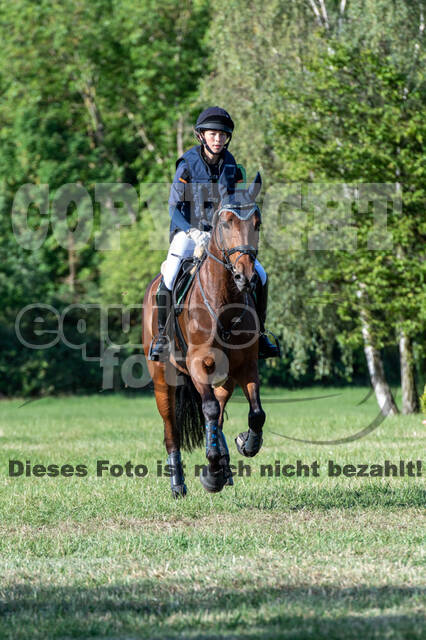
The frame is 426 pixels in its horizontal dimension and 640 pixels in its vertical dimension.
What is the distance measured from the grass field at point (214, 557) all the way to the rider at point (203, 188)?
1.87 meters

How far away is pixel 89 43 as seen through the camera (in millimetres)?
42625

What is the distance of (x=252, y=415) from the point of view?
857 cm

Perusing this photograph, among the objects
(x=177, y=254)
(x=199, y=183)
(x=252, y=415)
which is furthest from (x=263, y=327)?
(x=199, y=183)

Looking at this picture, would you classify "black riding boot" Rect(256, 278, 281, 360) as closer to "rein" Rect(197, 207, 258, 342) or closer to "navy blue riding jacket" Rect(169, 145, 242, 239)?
"rein" Rect(197, 207, 258, 342)

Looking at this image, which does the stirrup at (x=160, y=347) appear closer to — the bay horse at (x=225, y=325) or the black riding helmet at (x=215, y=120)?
the bay horse at (x=225, y=325)

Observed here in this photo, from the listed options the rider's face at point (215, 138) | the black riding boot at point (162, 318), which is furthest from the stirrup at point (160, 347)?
the rider's face at point (215, 138)

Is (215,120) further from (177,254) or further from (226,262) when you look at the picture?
(226,262)

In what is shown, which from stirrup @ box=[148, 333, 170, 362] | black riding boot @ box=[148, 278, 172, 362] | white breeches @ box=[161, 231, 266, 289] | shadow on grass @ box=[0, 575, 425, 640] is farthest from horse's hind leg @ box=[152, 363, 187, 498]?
shadow on grass @ box=[0, 575, 425, 640]

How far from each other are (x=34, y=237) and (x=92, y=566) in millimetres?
36551

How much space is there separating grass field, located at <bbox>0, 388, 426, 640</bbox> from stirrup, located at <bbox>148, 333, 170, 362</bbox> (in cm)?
154

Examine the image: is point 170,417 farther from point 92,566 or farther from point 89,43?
point 89,43

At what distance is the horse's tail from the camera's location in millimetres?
10723

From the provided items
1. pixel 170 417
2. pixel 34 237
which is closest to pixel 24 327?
pixel 34 237

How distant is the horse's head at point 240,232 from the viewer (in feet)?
26.1
